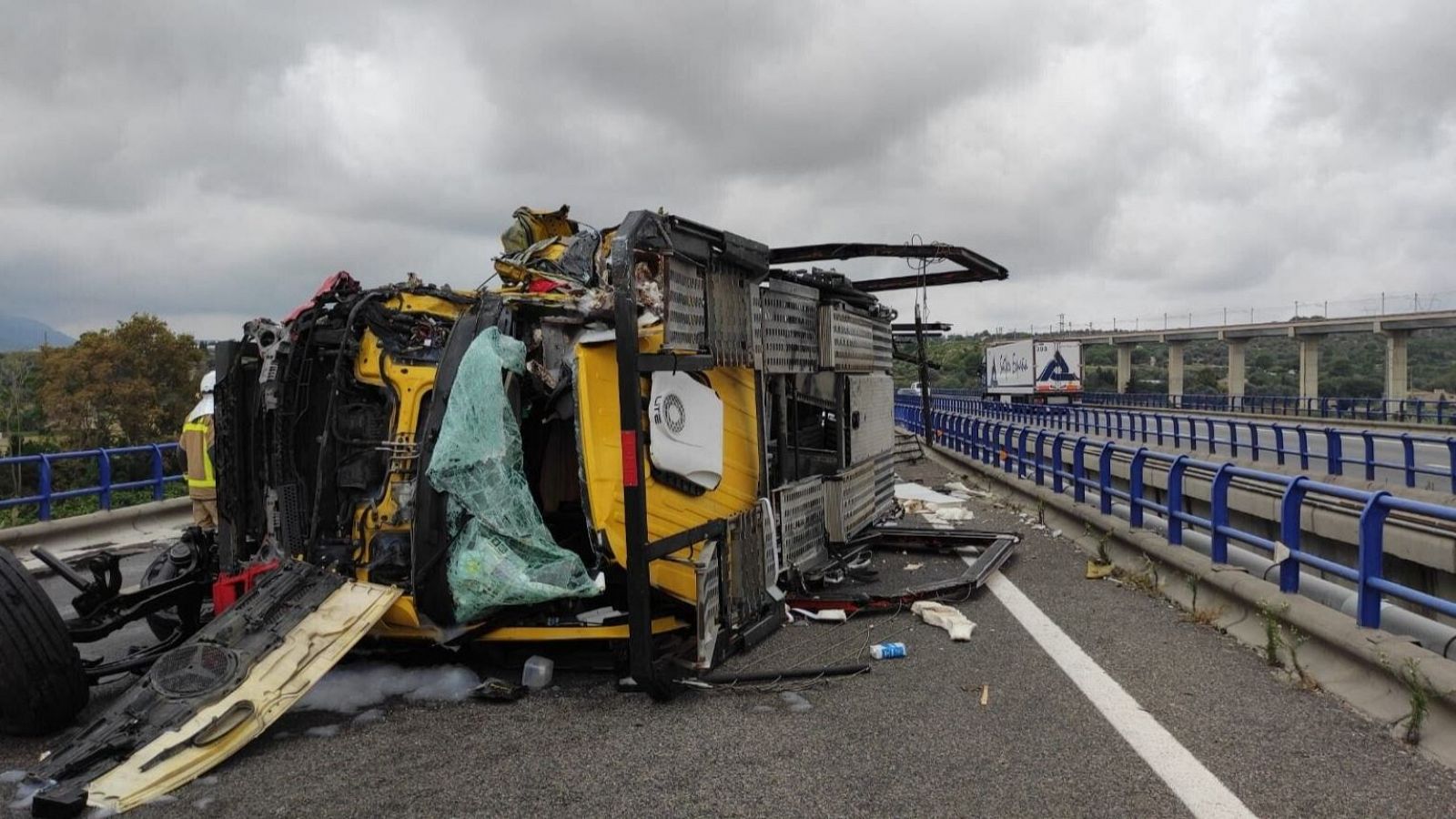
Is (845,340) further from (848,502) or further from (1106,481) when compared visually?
(1106,481)

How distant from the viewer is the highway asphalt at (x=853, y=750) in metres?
3.41

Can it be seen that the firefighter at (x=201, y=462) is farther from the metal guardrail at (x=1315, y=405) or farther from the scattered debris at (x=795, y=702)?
the metal guardrail at (x=1315, y=405)

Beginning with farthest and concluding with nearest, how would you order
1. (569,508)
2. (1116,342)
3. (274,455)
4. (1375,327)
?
(1116,342) < (1375,327) < (569,508) < (274,455)

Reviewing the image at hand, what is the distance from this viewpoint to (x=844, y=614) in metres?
6.25

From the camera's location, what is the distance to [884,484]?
866cm

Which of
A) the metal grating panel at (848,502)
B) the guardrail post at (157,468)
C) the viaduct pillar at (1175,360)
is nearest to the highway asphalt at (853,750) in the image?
the metal grating panel at (848,502)

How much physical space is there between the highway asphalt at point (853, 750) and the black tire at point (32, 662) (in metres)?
0.14

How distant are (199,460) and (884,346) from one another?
247 inches

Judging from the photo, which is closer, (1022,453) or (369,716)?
(369,716)

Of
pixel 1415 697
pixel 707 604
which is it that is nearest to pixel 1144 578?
pixel 1415 697

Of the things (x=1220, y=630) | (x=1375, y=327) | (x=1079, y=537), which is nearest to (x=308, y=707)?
(x=1220, y=630)

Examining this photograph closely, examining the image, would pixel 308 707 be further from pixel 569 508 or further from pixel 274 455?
pixel 569 508

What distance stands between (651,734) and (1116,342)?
239 feet

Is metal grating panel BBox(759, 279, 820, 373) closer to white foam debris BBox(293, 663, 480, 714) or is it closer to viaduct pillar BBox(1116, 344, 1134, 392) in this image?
white foam debris BBox(293, 663, 480, 714)
